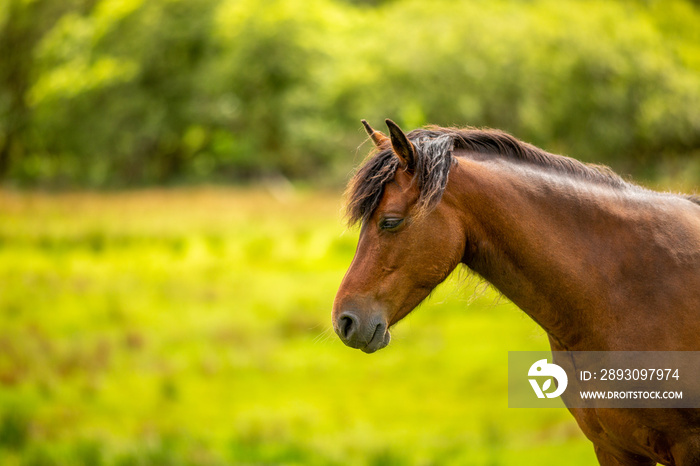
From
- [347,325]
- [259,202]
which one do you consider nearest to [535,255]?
[347,325]

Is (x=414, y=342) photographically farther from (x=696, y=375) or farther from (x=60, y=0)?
(x=60, y=0)

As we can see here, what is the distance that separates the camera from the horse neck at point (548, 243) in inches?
107

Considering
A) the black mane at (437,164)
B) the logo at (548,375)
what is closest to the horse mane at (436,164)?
the black mane at (437,164)

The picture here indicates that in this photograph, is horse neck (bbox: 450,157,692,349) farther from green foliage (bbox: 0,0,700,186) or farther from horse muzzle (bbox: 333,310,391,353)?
green foliage (bbox: 0,0,700,186)

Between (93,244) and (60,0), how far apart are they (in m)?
17.7

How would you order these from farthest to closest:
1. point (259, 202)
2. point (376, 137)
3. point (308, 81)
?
point (308, 81) < point (259, 202) < point (376, 137)

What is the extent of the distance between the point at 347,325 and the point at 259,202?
16375 mm

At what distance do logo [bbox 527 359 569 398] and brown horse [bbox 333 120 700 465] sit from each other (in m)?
0.17

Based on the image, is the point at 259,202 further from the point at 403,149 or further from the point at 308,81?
the point at 403,149

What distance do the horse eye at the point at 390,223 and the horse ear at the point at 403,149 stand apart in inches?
9.0

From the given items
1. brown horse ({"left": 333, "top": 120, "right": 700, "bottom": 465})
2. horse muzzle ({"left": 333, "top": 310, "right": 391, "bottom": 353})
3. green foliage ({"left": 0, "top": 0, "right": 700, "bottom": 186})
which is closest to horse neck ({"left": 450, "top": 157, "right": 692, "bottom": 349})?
brown horse ({"left": 333, "top": 120, "right": 700, "bottom": 465})

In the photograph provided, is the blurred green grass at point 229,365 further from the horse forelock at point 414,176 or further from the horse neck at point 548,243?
the horse forelock at point 414,176

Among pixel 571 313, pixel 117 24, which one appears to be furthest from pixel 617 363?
pixel 117 24

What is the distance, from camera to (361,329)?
262 centimetres
